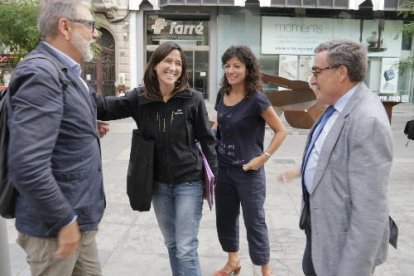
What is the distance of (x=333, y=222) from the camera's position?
79.0 inches

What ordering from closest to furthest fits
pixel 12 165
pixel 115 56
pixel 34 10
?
pixel 12 165, pixel 34 10, pixel 115 56

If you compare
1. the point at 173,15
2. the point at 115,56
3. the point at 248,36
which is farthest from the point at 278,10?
the point at 115,56

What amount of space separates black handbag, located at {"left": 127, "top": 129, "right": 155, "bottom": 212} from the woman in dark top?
28.6 inches

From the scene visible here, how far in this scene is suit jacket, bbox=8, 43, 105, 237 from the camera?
1742 millimetres

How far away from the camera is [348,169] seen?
6.33 feet

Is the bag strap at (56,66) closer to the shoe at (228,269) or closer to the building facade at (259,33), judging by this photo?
the shoe at (228,269)

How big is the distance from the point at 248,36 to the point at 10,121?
57.7 feet

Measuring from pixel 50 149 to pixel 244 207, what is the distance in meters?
1.76

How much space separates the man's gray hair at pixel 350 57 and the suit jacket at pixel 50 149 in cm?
119

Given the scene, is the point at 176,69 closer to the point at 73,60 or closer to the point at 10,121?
the point at 73,60

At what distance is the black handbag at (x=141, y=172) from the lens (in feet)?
8.91

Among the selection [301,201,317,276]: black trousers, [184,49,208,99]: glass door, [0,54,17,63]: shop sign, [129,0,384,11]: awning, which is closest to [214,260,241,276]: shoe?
[301,201,317,276]: black trousers

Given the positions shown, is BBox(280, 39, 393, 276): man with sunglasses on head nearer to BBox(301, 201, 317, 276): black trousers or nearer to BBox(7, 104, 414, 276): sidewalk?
BBox(301, 201, 317, 276): black trousers

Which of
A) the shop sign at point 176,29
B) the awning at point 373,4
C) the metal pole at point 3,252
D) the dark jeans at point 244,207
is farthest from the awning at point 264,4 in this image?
the metal pole at point 3,252
